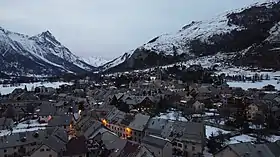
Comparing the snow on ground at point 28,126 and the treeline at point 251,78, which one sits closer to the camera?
the snow on ground at point 28,126

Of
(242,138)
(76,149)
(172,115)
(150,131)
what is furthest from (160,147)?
(172,115)

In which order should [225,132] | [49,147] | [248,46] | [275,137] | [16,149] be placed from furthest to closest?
[248,46] → [225,132] → [275,137] → [16,149] → [49,147]

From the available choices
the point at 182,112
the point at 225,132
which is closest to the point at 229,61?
the point at 182,112

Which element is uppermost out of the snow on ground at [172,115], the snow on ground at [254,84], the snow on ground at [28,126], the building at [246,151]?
the snow on ground at [254,84]

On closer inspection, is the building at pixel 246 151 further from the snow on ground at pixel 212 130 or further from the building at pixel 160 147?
the snow on ground at pixel 212 130

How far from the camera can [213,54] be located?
19250 centimetres

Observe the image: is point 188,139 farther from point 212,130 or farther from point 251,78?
point 251,78

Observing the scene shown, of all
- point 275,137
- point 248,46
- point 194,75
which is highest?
point 248,46

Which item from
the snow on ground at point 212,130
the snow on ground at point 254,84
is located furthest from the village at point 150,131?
the snow on ground at point 254,84

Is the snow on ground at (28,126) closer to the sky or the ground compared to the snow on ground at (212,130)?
closer to the ground

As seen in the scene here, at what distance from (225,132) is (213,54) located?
155 metres

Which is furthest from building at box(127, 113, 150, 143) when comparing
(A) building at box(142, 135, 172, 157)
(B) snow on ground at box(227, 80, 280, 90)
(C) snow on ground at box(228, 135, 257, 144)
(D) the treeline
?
(D) the treeline

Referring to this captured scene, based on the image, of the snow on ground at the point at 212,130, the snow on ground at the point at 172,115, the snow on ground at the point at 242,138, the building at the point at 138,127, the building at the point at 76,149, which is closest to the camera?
the building at the point at 76,149

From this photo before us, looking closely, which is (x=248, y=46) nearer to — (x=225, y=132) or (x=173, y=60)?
(x=173, y=60)
